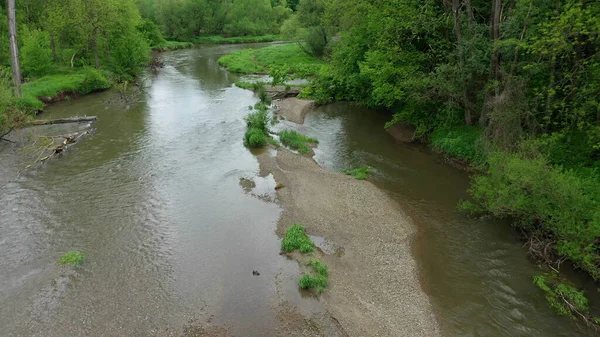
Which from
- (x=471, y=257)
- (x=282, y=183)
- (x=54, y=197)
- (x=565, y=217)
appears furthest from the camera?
(x=282, y=183)

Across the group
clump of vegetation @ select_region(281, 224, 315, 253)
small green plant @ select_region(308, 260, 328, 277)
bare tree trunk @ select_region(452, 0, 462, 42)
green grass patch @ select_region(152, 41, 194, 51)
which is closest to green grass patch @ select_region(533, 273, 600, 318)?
small green plant @ select_region(308, 260, 328, 277)

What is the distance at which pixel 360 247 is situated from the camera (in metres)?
15.9

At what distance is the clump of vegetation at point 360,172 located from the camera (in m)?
22.4

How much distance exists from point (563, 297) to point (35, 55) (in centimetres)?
4592

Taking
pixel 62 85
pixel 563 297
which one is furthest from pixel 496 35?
pixel 62 85

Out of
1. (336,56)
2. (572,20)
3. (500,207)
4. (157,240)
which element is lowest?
(157,240)

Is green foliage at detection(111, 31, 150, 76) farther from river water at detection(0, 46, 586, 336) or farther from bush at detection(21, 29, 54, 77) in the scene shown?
river water at detection(0, 46, 586, 336)

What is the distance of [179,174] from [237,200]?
479cm

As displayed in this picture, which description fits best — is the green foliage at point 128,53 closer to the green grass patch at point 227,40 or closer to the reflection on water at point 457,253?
the reflection on water at point 457,253

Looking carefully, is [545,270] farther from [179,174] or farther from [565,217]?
[179,174]

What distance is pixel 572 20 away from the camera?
52.0 feet

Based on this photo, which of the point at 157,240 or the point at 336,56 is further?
the point at 336,56

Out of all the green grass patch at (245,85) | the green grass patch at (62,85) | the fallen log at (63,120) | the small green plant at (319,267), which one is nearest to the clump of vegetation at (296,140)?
the small green plant at (319,267)

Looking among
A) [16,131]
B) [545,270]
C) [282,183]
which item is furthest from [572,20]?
[16,131]
